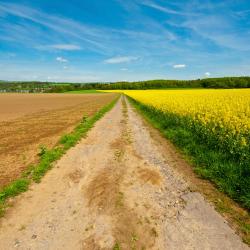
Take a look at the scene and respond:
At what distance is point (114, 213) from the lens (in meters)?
5.05

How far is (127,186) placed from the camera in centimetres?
645

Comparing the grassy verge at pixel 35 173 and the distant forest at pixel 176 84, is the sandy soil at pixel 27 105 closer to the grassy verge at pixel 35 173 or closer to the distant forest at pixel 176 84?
the grassy verge at pixel 35 173

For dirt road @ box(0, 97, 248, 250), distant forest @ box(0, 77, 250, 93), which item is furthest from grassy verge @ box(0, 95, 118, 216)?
distant forest @ box(0, 77, 250, 93)

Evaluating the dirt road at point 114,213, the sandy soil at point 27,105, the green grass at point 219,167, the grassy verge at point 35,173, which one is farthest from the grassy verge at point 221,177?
the sandy soil at point 27,105

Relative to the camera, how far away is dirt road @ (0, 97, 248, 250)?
4.12 m

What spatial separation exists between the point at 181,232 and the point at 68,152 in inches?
253

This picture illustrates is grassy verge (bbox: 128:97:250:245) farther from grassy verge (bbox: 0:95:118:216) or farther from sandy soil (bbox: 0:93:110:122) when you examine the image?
sandy soil (bbox: 0:93:110:122)

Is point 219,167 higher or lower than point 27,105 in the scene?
higher

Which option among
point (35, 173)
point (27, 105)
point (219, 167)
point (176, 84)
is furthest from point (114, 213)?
point (176, 84)

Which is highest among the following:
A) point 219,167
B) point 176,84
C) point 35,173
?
point 219,167

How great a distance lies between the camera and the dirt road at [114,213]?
4.12 meters

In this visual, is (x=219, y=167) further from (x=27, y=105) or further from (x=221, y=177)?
(x=27, y=105)

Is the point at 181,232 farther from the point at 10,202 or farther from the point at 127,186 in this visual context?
the point at 10,202

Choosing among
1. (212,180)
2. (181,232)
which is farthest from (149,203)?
(212,180)
